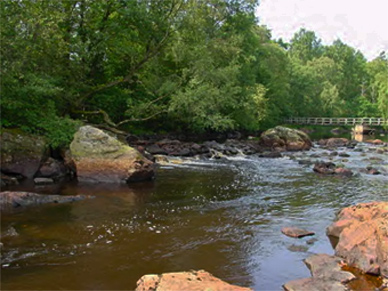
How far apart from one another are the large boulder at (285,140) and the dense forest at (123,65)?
3.39m

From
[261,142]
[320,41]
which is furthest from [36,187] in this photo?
[320,41]

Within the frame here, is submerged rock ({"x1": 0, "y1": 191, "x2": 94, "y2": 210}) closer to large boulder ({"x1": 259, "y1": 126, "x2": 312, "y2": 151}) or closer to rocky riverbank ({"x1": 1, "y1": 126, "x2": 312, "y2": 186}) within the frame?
rocky riverbank ({"x1": 1, "y1": 126, "x2": 312, "y2": 186})

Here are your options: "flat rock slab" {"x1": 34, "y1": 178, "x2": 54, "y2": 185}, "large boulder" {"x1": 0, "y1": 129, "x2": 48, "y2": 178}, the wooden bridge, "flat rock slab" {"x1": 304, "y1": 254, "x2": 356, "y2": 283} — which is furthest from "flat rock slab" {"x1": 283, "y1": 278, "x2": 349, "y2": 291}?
the wooden bridge

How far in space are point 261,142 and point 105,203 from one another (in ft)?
74.0

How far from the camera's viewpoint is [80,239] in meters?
8.05

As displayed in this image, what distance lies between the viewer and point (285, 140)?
30984 mm

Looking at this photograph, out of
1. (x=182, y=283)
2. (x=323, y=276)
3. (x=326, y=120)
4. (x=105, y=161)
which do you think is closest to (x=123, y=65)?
(x=105, y=161)

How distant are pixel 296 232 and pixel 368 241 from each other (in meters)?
1.92

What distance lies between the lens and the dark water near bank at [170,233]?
21.2ft

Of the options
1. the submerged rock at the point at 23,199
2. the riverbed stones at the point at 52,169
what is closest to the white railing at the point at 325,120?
the riverbed stones at the point at 52,169

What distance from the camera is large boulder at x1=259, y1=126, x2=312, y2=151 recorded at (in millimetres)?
30219

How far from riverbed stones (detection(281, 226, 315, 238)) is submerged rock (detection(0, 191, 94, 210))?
6.44 meters

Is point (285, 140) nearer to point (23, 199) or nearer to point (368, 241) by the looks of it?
point (23, 199)

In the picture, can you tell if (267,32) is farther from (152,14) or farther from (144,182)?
(144,182)
